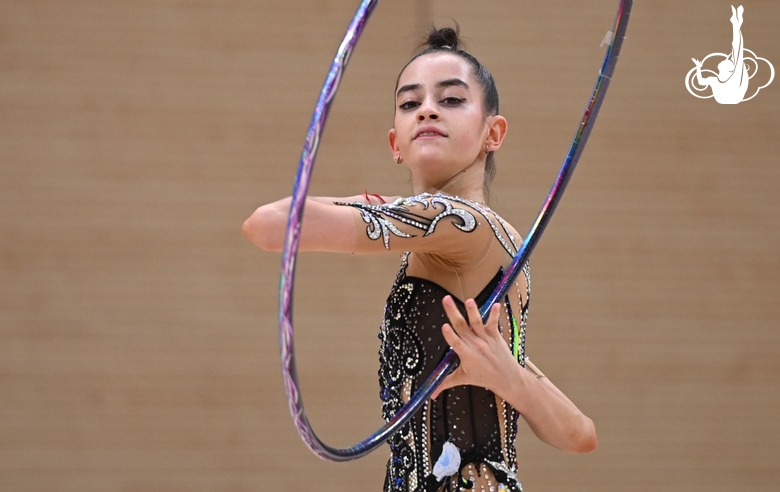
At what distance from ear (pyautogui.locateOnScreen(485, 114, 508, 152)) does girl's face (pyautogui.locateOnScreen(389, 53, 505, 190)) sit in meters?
0.03

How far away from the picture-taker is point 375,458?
3342 millimetres

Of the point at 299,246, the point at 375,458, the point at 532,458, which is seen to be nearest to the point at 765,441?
the point at 532,458

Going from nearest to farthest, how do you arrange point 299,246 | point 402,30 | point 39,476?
point 299,246 → point 39,476 → point 402,30

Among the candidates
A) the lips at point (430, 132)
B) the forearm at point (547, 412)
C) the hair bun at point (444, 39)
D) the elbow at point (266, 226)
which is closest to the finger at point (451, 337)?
the forearm at point (547, 412)

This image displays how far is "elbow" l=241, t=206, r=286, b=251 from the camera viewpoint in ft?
3.60

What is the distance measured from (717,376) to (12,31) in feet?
9.92

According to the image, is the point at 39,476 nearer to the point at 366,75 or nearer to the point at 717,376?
the point at 366,75

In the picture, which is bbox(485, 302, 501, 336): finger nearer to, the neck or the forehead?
the neck

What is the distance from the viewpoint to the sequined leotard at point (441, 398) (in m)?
1.32

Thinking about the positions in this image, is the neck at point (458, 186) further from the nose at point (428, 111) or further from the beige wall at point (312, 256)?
the beige wall at point (312, 256)

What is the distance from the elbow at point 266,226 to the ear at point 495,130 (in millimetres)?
565

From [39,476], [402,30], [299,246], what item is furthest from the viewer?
[402,30]

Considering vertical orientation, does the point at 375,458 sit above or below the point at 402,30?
below

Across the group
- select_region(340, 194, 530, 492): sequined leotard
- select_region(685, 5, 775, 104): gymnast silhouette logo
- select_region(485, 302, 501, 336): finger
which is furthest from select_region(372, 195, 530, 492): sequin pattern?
select_region(685, 5, 775, 104): gymnast silhouette logo
